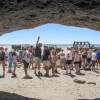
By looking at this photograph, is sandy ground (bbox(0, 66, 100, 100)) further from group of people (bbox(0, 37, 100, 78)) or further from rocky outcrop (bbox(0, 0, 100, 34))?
rocky outcrop (bbox(0, 0, 100, 34))

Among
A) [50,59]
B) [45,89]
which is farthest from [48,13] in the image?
[50,59]

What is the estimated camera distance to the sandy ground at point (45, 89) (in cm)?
1059

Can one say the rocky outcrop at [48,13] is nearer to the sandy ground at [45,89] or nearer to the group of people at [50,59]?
the sandy ground at [45,89]

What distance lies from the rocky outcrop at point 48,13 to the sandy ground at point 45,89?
13.9 feet

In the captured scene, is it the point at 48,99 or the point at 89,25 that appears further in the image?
the point at 48,99

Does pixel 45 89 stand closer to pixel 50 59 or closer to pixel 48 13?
pixel 50 59

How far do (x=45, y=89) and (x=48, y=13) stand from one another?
7441 mm

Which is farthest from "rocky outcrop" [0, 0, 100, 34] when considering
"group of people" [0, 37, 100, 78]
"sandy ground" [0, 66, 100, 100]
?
"group of people" [0, 37, 100, 78]

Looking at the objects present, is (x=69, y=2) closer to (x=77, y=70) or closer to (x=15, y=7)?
(x=15, y=7)

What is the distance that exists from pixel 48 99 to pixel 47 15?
5.42 metres

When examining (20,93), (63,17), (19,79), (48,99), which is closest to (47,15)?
(63,17)

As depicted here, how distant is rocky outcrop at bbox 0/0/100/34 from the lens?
464cm

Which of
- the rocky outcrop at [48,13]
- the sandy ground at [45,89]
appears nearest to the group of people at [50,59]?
the sandy ground at [45,89]

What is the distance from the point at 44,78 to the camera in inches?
606
